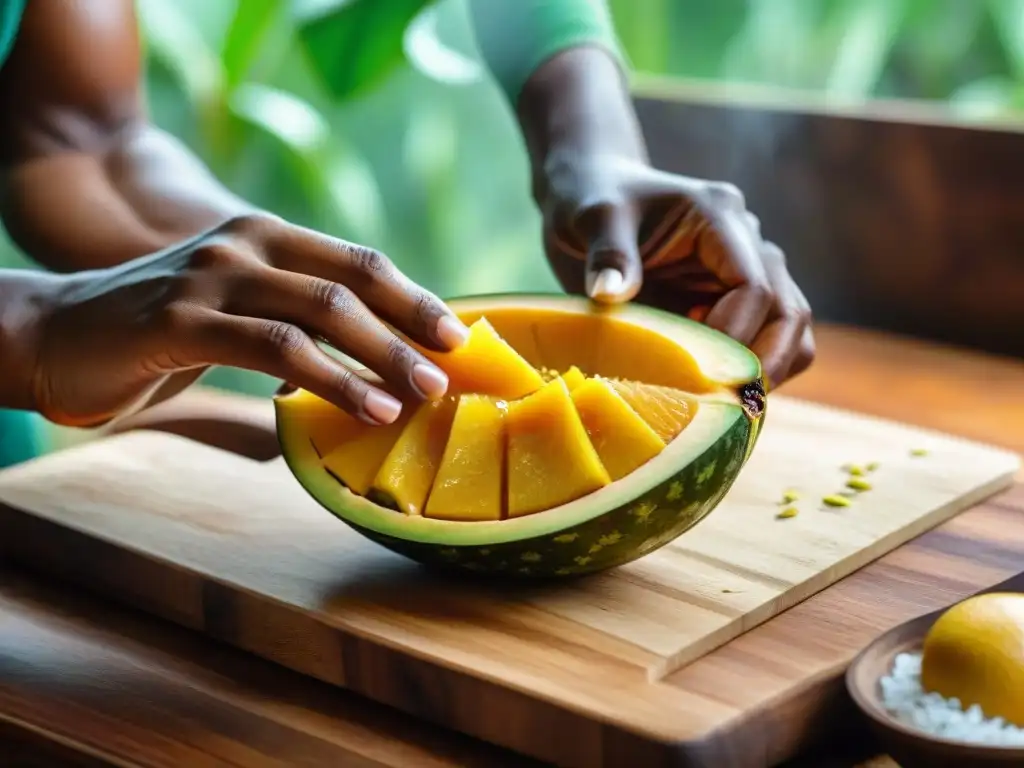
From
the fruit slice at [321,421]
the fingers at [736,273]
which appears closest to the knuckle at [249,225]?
the fruit slice at [321,421]

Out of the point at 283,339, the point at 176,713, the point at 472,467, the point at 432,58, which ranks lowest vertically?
the point at 176,713

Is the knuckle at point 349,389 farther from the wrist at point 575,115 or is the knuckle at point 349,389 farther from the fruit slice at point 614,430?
the wrist at point 575,115

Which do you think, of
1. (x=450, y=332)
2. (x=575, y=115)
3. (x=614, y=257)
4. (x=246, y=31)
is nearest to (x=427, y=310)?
(x=450, y=332)

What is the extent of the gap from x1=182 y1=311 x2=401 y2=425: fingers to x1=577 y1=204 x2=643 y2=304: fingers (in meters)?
0.26

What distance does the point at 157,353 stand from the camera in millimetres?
1036

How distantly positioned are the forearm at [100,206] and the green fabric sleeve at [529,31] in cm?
A: 33

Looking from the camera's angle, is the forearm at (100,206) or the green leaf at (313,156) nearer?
the forearm at (100,206)

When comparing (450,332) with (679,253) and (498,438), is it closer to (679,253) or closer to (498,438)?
(498,438)

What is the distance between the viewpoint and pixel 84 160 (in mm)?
1564

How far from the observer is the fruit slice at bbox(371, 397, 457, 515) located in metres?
1.02

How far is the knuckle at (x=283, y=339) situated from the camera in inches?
39.1

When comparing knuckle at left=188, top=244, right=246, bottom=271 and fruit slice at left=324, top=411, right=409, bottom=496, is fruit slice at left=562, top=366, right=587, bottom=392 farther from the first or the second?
knuckle at left=188, top=244, right=246, bottom=271

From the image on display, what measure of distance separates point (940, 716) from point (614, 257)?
20.2 inches

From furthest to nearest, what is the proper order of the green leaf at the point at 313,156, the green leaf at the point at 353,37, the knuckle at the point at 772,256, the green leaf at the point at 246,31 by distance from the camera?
the green leaf at the point at 313,156 < the green leaf at the point at 246,31 < the green leaf at the point at 353,37 < the knuckle at the point at 772,256
